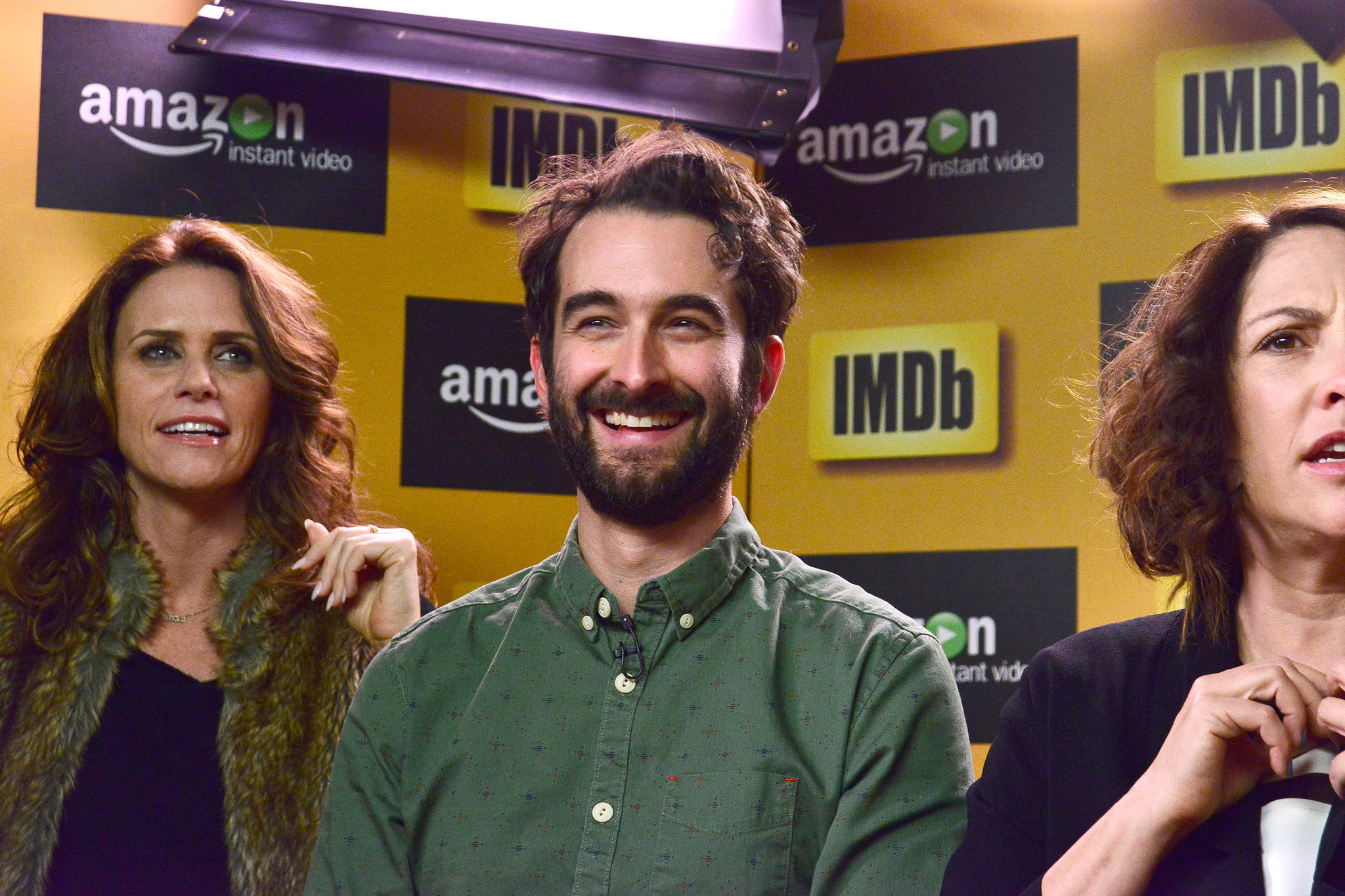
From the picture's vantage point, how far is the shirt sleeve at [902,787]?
1.86 m

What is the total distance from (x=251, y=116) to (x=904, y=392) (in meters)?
1.68

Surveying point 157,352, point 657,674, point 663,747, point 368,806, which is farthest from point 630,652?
point 157,352

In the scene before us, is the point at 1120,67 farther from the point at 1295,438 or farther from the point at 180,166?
the point at 180,166

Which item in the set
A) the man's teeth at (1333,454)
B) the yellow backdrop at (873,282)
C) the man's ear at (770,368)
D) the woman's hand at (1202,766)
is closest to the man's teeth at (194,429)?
the yellow backdrop at (873,282)

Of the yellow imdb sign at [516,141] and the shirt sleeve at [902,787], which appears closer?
the shirt sleeve at [902,787]

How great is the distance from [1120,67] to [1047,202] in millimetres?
341

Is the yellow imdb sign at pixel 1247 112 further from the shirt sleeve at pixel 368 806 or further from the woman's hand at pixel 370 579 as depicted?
the shirt sleeve at pixel 368 806

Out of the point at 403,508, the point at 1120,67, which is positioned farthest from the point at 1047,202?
the point at 403,508

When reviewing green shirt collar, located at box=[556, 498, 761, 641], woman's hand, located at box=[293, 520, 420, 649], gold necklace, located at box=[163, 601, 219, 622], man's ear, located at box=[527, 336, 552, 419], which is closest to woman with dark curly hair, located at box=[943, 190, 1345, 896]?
green shirt collar, located at box=[556, 498, 761, 641]

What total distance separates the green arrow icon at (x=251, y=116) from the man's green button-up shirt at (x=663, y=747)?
5.72 feet

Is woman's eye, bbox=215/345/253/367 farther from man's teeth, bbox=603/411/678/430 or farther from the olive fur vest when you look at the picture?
man's teeth, bbox=603/411/678/430

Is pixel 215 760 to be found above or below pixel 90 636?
below

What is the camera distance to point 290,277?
10.3 ft

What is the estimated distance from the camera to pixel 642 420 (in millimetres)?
2084
